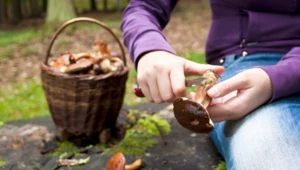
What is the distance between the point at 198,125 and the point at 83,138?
1305mm

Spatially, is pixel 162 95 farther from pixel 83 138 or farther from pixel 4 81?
pixel 4 81

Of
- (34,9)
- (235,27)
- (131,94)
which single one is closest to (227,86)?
(235,27)

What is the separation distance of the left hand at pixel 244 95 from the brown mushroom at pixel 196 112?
0.05 meters

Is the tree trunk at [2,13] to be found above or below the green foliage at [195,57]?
below

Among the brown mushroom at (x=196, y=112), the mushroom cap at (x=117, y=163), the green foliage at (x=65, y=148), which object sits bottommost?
the green foliage at (x=65, y=148)

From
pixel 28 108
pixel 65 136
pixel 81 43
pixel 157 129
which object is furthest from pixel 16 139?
pixel 81 43

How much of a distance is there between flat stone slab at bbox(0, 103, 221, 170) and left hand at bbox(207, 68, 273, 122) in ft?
1.73

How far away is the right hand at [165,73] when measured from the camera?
98cm

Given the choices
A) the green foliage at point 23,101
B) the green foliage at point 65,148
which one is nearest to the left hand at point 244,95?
the green foliage at point 65,148

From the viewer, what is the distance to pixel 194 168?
155 cm

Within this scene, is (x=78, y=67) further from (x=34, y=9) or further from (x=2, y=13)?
(x=34, y=9)

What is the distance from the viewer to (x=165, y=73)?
3.27ft

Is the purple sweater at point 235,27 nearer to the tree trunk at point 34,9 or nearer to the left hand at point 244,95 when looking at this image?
the left hand at point 244,95

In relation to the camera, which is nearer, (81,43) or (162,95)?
(162,95)
